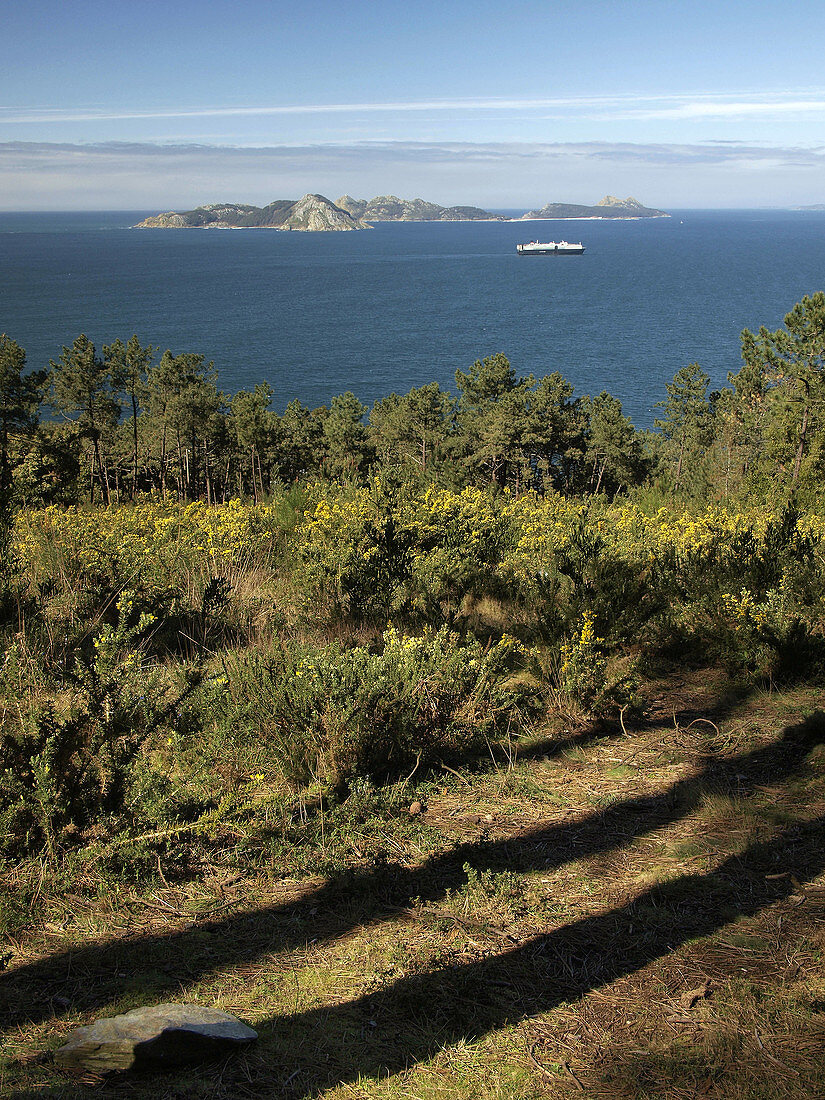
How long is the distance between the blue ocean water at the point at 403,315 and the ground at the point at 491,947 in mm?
63729

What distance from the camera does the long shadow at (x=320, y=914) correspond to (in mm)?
2545

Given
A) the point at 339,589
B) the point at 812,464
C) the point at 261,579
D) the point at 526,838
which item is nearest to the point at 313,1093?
the point at 526,838

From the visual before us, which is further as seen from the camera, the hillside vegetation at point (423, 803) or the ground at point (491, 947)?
the hillside vegetation at point (423, 803)

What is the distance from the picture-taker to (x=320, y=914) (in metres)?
2.93

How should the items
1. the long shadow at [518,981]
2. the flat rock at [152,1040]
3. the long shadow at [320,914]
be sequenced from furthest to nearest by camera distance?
the long shadow at [320,914] → the long shadow at [518,981] → the flat rock at [152,1040]

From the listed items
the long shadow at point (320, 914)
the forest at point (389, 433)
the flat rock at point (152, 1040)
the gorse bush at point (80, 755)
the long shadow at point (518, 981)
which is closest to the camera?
the flat rock at point (152, 1040)

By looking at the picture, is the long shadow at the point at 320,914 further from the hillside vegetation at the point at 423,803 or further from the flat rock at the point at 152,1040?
the flat rock at the point at 152,1040

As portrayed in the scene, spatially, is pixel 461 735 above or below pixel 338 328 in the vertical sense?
below

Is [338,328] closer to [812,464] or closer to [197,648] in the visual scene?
[812,464]

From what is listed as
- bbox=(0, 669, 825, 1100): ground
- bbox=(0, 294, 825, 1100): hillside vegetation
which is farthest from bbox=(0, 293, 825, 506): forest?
bbox=(0, 669, 825, 1100): ground

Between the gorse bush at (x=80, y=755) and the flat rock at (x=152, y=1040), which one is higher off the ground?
the gorse bush at (x=80, y=755)

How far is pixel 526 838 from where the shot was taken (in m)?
3.40

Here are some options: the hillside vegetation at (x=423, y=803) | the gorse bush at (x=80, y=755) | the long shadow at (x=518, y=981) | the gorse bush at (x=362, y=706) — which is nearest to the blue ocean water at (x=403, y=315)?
the hillside vegetation at (x=423, y=803)

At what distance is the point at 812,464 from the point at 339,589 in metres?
31.8
